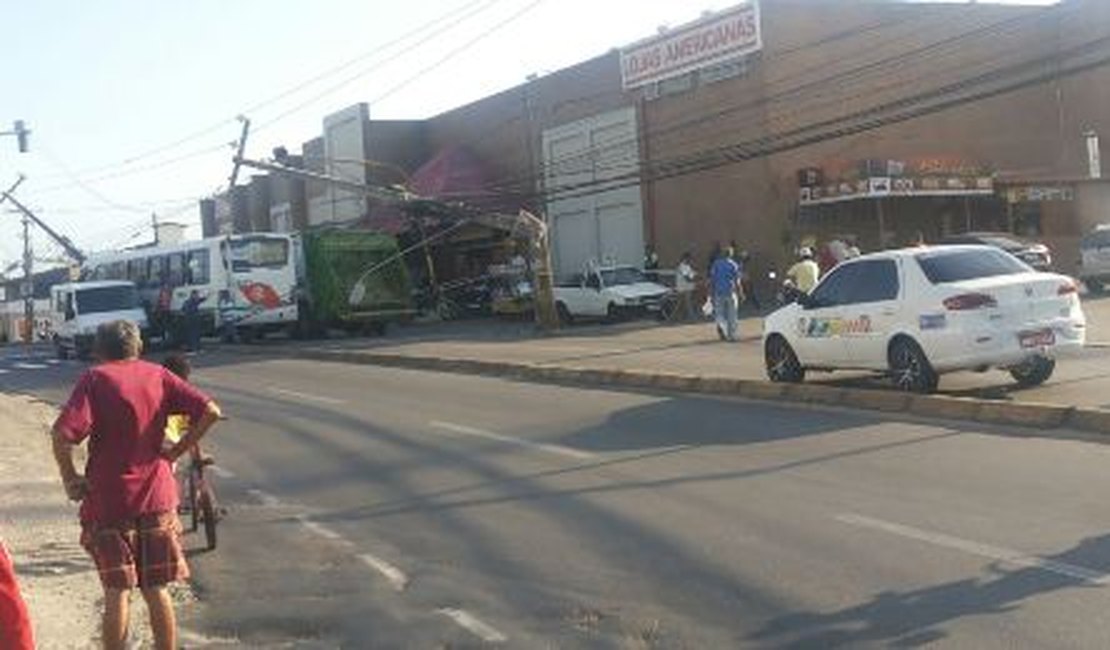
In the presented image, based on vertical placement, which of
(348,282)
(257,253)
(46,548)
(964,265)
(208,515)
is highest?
(257,253)

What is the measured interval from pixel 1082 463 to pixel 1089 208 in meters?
35.0

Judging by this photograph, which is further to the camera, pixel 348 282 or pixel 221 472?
pixel 348 282

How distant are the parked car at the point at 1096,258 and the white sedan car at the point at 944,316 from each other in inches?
693

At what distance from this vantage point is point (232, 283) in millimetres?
39219

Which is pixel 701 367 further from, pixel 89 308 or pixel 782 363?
pixel 89 308

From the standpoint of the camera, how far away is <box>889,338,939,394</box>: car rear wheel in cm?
1516

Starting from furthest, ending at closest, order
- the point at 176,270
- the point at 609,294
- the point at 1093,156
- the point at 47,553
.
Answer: the point at 1093,156
the point at 176,270
the point at 609,294
the point at 47,553

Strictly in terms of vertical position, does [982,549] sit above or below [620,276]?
below

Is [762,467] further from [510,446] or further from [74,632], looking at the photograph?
[74,632]

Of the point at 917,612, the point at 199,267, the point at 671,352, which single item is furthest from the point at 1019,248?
the point at 917,612

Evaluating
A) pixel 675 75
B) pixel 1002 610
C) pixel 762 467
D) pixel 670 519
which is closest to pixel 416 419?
pixel 762 467

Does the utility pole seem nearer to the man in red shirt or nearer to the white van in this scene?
the white van

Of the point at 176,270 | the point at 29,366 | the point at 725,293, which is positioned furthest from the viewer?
the point at 176,270

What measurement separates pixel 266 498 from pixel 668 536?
14.3ft
